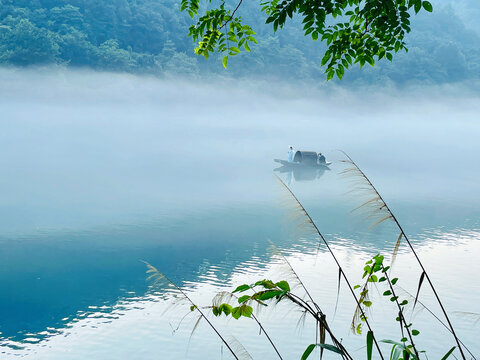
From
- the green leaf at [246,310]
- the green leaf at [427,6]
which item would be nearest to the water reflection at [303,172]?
the green leaf at [427,6]

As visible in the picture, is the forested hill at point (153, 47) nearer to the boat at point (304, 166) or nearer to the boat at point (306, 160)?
the boat at point (304, 166)

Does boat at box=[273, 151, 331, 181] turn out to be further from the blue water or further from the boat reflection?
the blue water

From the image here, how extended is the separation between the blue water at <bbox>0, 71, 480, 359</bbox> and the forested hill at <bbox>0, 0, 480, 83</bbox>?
2.39 m

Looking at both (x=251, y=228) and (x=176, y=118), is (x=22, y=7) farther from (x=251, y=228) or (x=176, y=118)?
(x=251, y=228)

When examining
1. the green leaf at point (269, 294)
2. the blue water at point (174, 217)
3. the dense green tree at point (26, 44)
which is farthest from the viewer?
the dense green tree at point (26, 44)

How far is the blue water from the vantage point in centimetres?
747

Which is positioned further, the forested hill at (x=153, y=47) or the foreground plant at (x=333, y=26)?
the forested hill at (x=153, y=47)

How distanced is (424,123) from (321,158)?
125 feet

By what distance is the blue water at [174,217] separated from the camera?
7.47m

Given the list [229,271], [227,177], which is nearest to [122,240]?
[229,271]

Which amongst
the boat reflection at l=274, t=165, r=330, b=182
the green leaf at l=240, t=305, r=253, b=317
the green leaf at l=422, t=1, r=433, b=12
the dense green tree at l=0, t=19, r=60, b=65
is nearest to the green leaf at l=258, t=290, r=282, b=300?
the green leaf at l=240, t=305, r=253, b=317

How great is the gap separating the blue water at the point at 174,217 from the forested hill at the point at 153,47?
239 cm

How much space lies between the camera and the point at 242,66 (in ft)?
172

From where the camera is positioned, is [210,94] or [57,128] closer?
[57,128]
